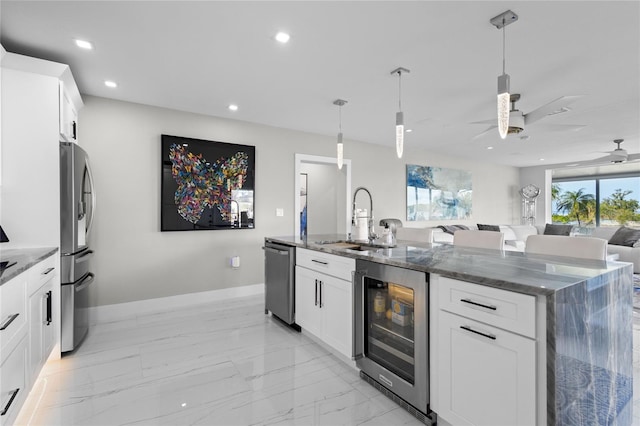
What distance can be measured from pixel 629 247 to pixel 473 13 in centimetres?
613

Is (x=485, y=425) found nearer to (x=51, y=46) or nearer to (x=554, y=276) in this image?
(x=554, y=276)

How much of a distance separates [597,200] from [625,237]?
3023 millimetres

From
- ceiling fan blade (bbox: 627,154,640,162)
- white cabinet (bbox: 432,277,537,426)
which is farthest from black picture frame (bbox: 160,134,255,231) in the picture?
ceiling fan blade (bbox: 627,154,640,162)

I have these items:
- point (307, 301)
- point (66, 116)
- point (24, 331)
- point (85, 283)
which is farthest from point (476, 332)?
point (66, 116)

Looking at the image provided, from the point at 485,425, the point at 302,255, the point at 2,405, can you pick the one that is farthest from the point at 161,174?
the point at 485,425

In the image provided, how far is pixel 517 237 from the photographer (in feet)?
24.4

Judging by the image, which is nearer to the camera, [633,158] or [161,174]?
[161,174]

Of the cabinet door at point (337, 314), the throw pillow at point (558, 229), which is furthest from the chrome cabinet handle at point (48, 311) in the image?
the throw pillow at point (558, 229)

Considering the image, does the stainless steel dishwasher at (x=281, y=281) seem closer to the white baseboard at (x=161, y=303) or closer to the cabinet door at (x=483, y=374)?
the white baseboard at (x=161, y=303)

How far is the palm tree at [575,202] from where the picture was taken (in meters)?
8.51

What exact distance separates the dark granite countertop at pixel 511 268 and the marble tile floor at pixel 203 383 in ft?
2.90

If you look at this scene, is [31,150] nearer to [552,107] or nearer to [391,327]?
[391,327]

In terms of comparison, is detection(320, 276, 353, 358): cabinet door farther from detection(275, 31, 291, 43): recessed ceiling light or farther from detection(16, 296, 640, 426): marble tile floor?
detection(275, 31, 291, 43): recessed ceiling light

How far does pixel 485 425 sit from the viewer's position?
4.72ft
